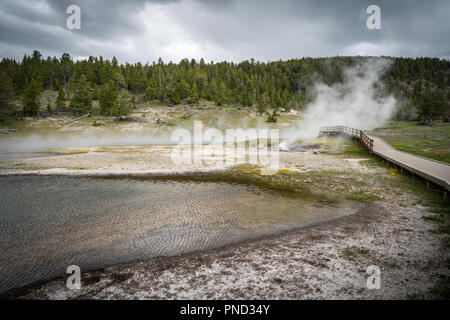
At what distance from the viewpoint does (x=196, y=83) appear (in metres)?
102

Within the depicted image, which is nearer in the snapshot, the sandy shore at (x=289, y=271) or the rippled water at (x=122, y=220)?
the sandy shore at (x=289, y=271)

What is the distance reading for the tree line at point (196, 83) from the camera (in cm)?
6606

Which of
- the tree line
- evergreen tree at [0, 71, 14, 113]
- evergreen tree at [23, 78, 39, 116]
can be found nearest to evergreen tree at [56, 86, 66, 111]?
the tree line

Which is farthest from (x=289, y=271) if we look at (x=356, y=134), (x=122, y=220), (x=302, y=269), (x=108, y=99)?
(x=108, y=99)

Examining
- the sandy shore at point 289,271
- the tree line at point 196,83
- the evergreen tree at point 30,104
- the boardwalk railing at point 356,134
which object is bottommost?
the sandy shore at point 289,271

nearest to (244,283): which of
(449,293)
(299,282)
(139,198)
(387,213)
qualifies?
(299,282)

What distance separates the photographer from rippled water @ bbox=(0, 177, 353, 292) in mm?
6883

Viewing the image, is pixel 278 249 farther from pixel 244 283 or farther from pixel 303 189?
pixel 303 189

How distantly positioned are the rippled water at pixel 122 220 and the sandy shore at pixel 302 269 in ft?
2.43

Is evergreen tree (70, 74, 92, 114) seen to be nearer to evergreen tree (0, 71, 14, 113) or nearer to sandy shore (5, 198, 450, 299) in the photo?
evergreen tree (0, 71, 14, 113)

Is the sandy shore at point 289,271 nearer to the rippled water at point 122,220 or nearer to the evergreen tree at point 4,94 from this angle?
the rippled water at point 122,220

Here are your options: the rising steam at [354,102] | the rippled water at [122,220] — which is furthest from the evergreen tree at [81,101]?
the rising steam at [354,102]

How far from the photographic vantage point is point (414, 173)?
1502cm

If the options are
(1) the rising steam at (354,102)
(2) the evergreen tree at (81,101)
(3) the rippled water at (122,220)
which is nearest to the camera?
(3) the rippled water at (122,220)
